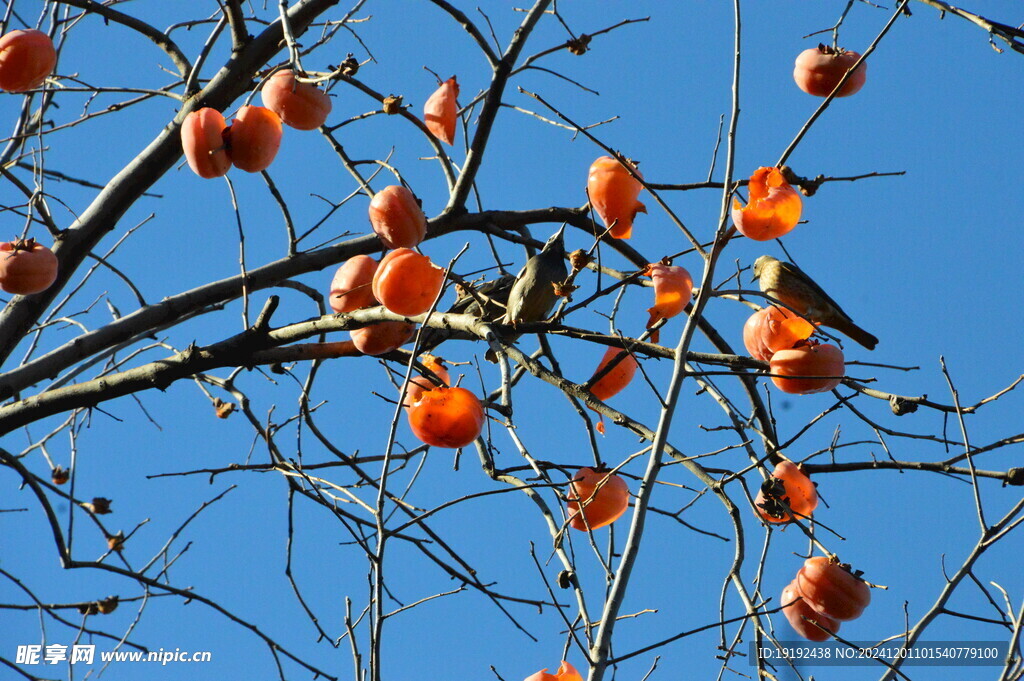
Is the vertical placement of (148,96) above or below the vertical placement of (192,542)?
above

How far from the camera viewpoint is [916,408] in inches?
100

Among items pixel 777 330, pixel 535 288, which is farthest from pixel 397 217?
pixel 777 330

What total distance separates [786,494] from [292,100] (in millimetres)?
2094

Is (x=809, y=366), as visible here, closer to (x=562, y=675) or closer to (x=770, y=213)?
(x=770, y=213)

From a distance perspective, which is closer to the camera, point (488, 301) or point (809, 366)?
point (809, 366)

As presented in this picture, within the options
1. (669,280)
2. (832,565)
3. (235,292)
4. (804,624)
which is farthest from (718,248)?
(235,292)

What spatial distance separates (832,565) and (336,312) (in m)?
1.81

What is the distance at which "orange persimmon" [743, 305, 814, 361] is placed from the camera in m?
2.78

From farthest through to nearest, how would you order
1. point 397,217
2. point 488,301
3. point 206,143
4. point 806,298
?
point 806,298 < point 488,301 < point 206,143 < point 397,217

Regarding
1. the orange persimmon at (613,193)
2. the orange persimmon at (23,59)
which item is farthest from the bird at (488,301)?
the orange persimmon at (23,59)

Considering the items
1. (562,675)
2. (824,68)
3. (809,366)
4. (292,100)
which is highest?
(824,68)

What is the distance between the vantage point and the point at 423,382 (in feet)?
10.2

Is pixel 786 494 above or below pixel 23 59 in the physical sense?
below

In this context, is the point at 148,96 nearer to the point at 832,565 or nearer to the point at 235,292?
the point at 235,292
